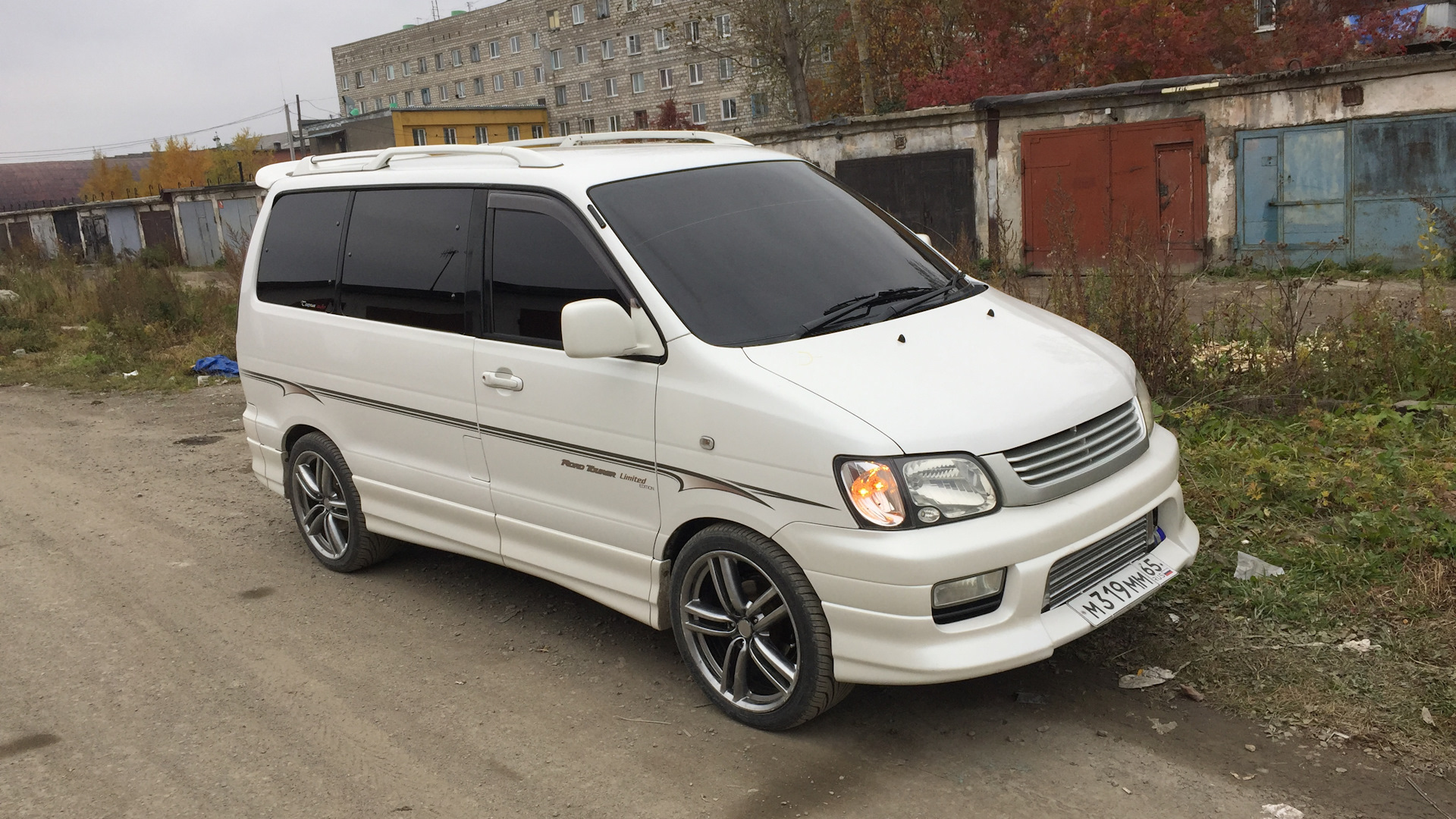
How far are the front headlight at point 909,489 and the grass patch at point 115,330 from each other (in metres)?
10.6

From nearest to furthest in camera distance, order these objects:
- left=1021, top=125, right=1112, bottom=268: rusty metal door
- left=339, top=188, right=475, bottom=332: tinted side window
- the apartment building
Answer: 1. left=339, top=188, right=475, bottom=332: tinted side window
2. left=1021, top=125, right=1112, bottom=268: rusty metal door
3. the apartment building

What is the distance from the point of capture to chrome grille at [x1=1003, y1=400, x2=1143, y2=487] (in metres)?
3.68

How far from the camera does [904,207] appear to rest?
829 inches

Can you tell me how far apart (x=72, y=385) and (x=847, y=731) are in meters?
11.9

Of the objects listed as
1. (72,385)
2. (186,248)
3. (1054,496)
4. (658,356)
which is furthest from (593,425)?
(186,248)

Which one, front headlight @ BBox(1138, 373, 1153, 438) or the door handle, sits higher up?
the door handle

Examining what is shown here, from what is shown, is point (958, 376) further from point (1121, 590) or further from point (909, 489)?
point (1121, 590)

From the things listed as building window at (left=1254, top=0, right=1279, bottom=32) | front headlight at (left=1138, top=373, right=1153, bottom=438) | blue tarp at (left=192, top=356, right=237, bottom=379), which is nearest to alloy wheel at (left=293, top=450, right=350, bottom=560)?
front headlight at (left=1138, top=373, right=1153, bottom=438)

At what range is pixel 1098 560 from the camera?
392cm

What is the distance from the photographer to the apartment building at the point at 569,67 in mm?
66062

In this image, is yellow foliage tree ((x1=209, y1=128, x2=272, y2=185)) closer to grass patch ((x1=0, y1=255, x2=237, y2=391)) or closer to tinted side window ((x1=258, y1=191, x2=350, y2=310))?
grass patch ((x1=0, y1=255, x2=237, y2=391))

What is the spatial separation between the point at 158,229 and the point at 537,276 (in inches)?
1723

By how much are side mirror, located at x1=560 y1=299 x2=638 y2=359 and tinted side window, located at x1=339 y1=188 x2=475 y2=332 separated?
101 centimetres

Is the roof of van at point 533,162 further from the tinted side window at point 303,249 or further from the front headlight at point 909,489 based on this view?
the front headlight at point 909,489
